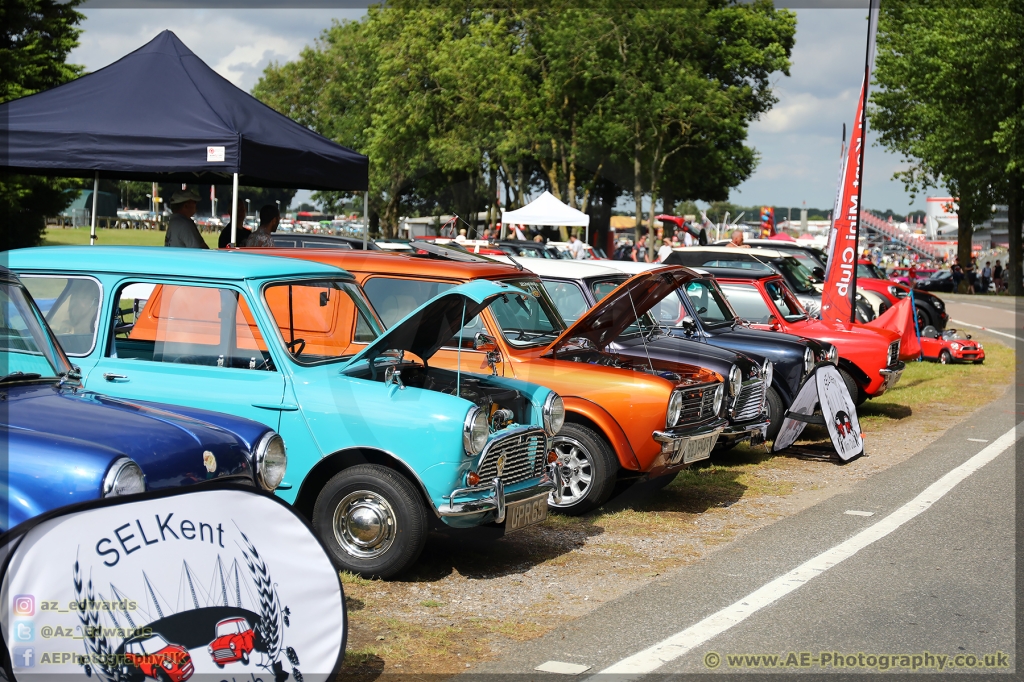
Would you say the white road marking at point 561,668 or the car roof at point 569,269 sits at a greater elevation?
the car roof at point 569,269

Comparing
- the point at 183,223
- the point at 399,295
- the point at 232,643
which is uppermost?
the point at 183,223

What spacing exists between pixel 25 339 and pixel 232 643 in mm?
2331

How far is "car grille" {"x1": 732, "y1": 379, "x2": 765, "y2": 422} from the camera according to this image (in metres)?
9.02

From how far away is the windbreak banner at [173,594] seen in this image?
10.4ft

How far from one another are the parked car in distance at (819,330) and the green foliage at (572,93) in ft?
77.7

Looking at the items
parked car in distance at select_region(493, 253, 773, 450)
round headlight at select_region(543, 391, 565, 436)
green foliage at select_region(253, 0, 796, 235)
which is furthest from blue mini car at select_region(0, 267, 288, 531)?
green foliage at select_region(253, 0, 796, 235)

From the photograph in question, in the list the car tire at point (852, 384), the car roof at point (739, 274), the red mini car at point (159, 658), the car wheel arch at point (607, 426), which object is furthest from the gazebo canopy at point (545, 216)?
the red mini car at point (159, 658)

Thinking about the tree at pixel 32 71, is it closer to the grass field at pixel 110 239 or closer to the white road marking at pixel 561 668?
the grass field at pixel 110 239

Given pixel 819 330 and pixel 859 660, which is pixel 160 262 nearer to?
pixel 859 660

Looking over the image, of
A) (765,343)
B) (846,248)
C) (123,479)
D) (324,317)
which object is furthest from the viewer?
(846,248)

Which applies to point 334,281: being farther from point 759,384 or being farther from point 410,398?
point 759,384

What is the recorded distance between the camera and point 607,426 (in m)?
7.48

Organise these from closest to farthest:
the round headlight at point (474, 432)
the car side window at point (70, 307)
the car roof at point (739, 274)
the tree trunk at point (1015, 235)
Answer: the round headlight at point (474, 432), the car side window at point (70, 307), the car roof at point (739, 274), the tree trunk at point (1015, 235)

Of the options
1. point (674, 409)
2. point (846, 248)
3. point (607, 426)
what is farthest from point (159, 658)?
point (846, 248)
